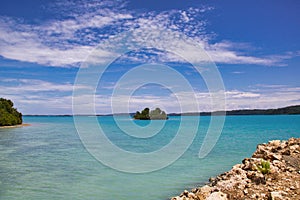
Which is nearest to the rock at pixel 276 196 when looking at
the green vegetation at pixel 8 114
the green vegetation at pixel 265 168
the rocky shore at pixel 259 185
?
the rocky shore at pixel 259 185

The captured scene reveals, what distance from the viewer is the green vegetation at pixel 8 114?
81.0m

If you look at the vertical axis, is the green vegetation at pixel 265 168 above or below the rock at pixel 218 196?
above

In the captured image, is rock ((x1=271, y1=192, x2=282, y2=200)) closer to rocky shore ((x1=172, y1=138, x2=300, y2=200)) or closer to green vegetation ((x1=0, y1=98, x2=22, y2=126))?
rocky shore ((x1=172, y1=138, x2=300, y2=200))

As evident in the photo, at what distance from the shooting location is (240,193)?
25.0 ft

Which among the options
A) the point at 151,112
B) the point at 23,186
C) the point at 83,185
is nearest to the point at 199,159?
the point at 83,185

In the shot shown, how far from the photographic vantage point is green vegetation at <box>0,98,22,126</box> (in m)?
81.0

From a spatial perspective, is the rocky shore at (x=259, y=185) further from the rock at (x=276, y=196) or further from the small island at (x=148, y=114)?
the small island at (x=148, y=114)

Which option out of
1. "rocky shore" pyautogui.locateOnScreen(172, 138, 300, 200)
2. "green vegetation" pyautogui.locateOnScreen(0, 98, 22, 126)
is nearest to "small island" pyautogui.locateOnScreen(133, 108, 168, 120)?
"green vegetation" pyautogui.locateOnScreen(0, 98, 22, 126)

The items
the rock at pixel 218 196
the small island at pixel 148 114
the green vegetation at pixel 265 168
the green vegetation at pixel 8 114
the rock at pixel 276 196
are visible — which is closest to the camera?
the rock at pixel 276 196

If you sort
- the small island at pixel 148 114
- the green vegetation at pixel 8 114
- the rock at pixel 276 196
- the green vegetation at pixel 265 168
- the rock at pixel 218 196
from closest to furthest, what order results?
the rock at pixel 276 196 < the rock at pixel 218 196 < the green vegetation at pixel 265 168 < the green vegetation at pixel 8 114 < the small island at pixel 148 114

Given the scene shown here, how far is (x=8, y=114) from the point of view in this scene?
84.0 m

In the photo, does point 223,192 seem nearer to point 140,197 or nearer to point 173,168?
point 140,197

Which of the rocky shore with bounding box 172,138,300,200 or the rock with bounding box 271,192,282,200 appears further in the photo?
the rocky shore with bounding box 172,138,300,200

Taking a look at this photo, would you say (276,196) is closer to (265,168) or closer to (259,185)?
(259,185)
